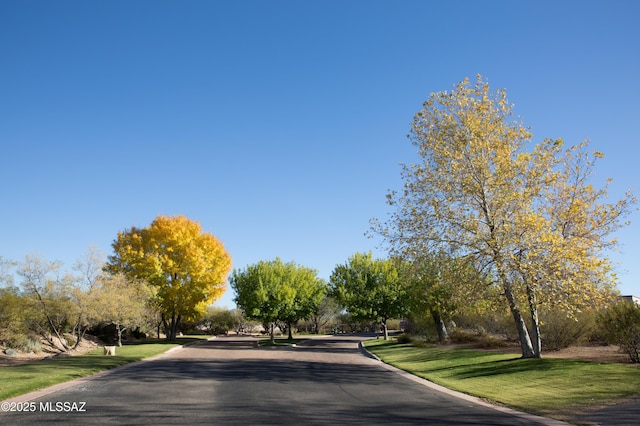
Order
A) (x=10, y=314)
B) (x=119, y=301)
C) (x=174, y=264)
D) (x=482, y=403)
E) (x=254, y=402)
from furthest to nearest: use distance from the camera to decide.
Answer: (x=174, y=264)
(x=119, y=301)
(x=10, y=314)
(x=482, y=403)
(x=254, y=402)

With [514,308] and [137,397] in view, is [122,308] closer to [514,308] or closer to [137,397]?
[137,397]

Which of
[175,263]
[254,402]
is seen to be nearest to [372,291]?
[175,263]

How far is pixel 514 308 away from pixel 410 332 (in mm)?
25046

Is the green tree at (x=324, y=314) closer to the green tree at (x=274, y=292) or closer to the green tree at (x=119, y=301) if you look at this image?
the green tree at (x=274, y=292)

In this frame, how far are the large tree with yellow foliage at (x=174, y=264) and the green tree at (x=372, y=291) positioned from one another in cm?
1266

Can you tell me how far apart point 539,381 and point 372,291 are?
1224 inches

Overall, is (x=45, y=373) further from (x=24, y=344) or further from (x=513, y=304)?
(x=513, y=304)

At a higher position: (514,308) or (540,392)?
(514,308)

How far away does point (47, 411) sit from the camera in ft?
32.4

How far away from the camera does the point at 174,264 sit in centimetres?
4147

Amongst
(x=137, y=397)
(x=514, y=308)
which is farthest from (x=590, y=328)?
(x=137, y=397)

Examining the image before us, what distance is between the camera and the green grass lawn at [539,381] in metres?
10.6

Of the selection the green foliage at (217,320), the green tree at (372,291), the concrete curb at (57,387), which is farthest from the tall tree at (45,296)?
the green foliage at (217,320)

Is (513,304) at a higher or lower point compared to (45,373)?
higher
